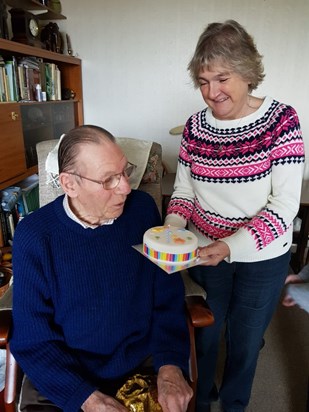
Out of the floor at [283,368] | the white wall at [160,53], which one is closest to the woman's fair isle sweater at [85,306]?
the floor at [283,368]

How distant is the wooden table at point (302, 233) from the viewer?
2441 millimetres

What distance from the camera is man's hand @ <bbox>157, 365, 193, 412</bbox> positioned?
93 centimetres

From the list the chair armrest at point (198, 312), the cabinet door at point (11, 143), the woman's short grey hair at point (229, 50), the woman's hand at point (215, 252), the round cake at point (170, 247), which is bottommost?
the chair armrest at point (198, 312)

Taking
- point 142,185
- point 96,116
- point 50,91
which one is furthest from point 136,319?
point 96,116

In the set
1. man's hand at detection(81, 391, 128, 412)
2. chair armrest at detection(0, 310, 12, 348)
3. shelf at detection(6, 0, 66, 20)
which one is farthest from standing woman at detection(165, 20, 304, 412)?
shelf at detection(6, 0, 66, 20)

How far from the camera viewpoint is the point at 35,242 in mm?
948

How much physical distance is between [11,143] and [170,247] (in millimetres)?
1439

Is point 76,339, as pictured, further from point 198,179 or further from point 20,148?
point 20,148

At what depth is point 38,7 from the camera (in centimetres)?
239

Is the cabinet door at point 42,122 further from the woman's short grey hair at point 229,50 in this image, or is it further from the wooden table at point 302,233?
the wooden table at point 302,233

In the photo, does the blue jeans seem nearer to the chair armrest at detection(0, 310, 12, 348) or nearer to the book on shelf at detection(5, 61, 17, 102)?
the chair armrest at detection(0, 310, 12, 348)

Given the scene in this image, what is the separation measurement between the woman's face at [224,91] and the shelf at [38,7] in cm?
192

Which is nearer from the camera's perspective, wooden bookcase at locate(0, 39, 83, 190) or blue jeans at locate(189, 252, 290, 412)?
blue jeans at locate(189, 252, 290, 412)

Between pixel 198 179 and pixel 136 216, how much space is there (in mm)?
258
